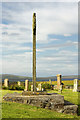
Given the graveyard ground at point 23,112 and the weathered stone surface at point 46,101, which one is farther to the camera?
the weathered stone surface at point 46,101

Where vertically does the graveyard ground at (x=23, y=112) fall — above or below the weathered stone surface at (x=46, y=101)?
below

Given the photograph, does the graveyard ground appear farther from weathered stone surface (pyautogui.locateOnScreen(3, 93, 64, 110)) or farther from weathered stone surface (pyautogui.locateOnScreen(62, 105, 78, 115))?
weathered stone surface (pyautogui.locateOnScreen(62, 105, 78, 115))

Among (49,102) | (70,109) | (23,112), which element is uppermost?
(49,102)

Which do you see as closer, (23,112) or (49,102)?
(23,112)

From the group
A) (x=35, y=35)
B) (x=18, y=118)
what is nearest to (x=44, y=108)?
(x=18, y=118)

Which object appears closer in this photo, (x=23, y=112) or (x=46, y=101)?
(x=23, y=112)

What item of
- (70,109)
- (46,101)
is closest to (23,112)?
(46,101)

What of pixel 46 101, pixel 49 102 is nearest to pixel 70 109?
pixel 49 102

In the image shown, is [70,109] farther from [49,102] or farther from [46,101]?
[46,101]

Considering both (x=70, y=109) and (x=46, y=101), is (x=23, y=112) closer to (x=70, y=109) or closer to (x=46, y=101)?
(x=46, y=101)

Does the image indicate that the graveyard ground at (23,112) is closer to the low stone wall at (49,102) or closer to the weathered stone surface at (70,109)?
the low stone wall at (49,102)

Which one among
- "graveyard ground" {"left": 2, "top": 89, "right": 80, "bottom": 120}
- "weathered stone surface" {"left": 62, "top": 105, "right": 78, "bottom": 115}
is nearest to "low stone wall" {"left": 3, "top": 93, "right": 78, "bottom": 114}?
"weathered stone surface" {"left": 62, "top": 105, "right": 78, "bottom": 115}

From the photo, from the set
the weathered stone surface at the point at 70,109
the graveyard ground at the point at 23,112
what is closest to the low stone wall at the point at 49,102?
the weathered stone surface at the point at 70,109

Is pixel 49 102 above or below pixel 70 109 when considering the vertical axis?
above
